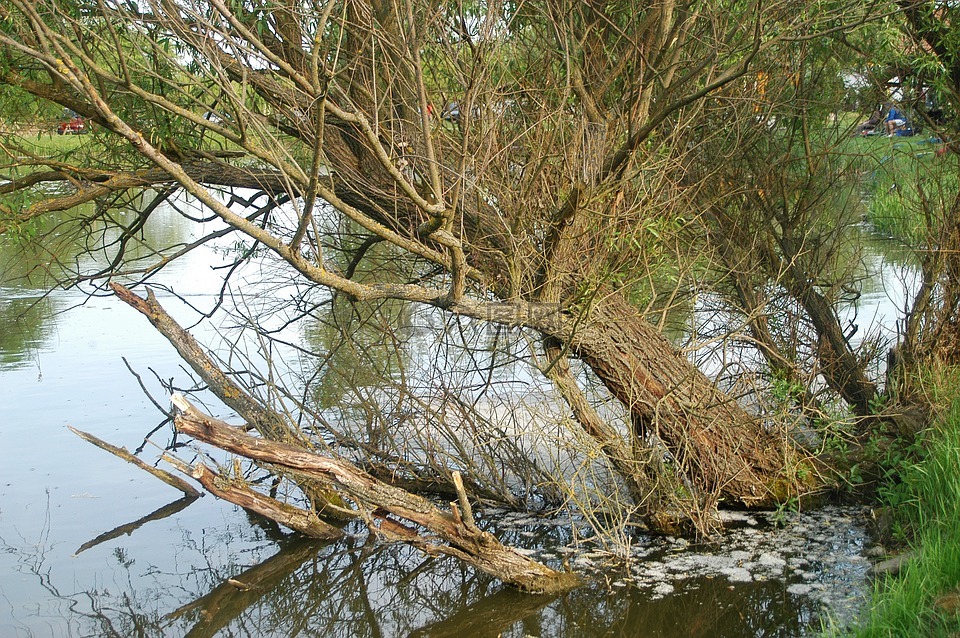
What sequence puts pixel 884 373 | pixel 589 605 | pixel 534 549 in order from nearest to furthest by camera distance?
pixel 589 605 → pixel 534 549 → pixel 884 373

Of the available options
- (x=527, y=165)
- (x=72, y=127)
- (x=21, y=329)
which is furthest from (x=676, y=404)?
(x=21, y=329)

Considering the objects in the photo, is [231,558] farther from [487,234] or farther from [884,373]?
[884,373]

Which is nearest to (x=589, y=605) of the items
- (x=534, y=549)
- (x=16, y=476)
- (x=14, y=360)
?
(x=534, y=549)

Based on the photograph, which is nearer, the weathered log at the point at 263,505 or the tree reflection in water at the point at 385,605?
the tree reflection in water at the point at 385,605

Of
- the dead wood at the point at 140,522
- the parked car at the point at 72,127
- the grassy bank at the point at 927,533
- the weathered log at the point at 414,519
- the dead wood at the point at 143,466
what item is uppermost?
the parked car at the point at 72,127

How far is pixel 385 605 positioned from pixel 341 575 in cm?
52

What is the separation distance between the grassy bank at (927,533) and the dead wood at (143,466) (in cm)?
411

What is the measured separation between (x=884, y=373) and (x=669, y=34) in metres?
3.39

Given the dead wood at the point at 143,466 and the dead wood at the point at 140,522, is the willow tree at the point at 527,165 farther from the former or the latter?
the dead wood at the point at 140,522

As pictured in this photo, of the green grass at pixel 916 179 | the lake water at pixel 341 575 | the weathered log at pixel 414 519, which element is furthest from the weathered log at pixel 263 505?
the green grass at pixel 916 179

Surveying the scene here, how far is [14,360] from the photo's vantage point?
37.3ft

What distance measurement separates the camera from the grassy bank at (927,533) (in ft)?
13.7

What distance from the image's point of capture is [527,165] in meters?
5.93

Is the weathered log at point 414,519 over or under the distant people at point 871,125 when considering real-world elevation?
under
